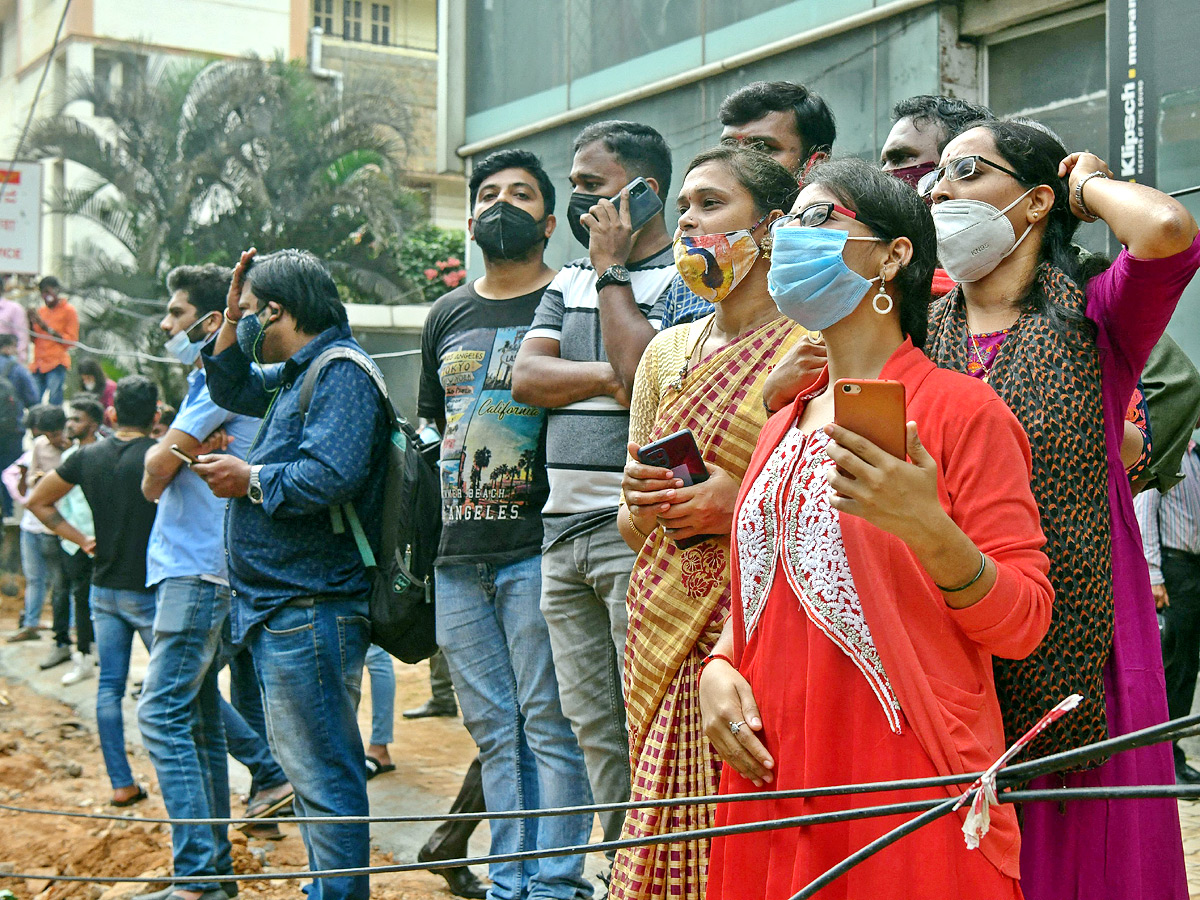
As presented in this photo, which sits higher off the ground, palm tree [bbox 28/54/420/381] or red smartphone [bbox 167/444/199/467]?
palm tree [bbox 28/54/420/381]

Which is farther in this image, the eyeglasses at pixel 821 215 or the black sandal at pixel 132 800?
the black sandal at pixel 132 800

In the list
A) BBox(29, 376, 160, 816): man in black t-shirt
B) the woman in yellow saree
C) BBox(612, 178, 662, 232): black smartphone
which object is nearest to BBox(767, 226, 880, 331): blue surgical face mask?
the woman in yellow saree

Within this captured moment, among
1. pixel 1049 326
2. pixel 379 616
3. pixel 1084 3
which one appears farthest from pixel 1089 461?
pixel 1084 3

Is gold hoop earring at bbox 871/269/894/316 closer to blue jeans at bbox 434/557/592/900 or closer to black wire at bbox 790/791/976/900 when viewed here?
black wire at bbox 790/791/976/900

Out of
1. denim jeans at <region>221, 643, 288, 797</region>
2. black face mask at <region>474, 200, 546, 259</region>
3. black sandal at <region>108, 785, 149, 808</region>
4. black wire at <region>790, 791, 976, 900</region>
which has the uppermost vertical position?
black face mask at <region>474, 200, 546, 259</region>

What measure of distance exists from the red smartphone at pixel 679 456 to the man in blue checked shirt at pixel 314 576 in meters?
1.63

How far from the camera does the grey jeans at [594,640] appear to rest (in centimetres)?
357

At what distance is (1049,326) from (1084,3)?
4924mm

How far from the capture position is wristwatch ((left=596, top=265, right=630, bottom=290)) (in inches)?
141

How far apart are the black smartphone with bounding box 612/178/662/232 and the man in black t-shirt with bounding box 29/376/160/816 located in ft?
11.5

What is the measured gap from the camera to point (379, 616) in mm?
4168

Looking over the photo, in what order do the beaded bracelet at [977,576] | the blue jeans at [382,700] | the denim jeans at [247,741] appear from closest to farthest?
the beaded bracelet at [977,576]
the denim jeans at [247,741]
the blue jeans at [382,700]

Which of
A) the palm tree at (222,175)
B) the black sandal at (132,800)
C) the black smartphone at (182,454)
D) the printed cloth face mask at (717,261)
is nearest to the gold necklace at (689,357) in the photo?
the printed cloth face mask at (717,261)

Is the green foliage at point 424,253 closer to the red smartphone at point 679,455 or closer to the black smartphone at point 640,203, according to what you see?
the black smartphone at point 640,203
